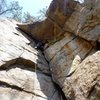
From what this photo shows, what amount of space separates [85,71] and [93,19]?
5.85 feet

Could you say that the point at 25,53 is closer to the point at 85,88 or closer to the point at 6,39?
the point at 6,39

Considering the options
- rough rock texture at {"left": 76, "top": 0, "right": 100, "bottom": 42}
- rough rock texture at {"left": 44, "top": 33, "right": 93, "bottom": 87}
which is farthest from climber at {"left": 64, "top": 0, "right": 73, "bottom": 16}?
rough rock texture at {"left": 44, "top": 33, "right": 93, "bottom": 87}

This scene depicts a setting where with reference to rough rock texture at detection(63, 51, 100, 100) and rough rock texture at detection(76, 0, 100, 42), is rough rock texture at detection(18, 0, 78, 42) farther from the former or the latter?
rough rock texture at detection(63, 51, 100, 100)

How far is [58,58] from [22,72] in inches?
49.0

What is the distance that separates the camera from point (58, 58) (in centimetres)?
739

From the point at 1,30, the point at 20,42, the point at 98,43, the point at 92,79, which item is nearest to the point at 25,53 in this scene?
the point at 20,42

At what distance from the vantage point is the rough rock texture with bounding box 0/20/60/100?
6094 mm

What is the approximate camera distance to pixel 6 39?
26.2 ft

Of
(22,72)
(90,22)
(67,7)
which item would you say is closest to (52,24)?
(67,7)

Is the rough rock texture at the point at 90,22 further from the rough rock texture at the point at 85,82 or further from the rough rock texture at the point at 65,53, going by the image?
the rough rock texture at the point at 85,82

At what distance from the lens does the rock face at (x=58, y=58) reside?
5859 millimetres

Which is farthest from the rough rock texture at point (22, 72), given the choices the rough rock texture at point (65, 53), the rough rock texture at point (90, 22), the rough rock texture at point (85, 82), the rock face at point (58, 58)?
the rough rock texture at point (90, 22)

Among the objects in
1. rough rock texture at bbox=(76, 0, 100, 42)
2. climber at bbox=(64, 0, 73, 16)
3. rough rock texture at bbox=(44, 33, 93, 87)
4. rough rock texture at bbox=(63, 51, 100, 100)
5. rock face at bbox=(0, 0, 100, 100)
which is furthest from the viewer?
climber at bbox=(64, 0, 73, 16)

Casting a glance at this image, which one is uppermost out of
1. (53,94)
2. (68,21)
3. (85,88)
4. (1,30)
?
(1,30)
